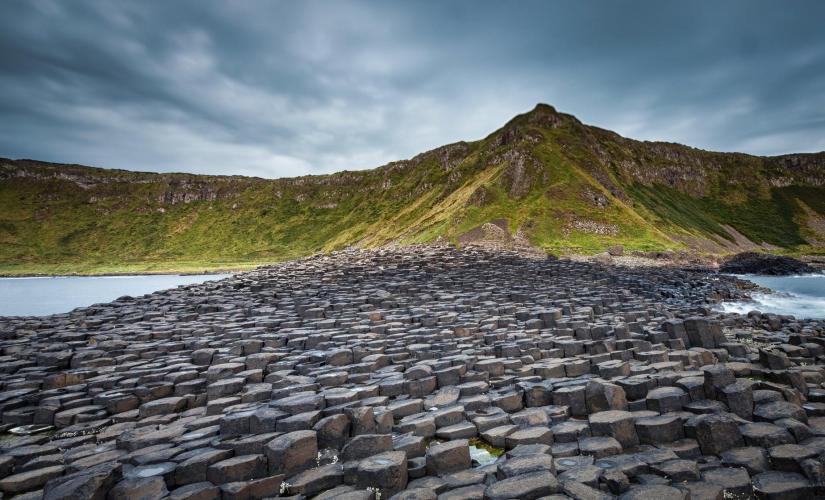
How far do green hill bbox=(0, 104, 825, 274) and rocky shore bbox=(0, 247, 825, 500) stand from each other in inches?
2095

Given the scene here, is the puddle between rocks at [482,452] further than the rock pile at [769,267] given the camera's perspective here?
No

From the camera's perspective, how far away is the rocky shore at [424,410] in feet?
17.0

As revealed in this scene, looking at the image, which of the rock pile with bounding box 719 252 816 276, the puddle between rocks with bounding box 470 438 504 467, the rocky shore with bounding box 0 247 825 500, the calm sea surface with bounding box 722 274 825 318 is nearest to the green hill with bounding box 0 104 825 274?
the rock pile with bounding box 719 252 816 276

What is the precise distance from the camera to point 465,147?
149 metres

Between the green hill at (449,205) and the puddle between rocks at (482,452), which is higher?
the green hill at (449,205)

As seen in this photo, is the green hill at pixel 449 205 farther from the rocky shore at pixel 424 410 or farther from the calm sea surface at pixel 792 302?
the rocky shore at pixel 424 410

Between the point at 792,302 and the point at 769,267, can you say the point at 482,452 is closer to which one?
the point at 792,302

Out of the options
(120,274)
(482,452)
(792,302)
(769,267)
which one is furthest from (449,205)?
(482,452)

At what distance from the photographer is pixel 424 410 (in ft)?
25.6

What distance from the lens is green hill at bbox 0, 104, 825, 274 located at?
79750 mm

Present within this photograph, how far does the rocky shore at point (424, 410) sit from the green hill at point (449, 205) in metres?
53.2

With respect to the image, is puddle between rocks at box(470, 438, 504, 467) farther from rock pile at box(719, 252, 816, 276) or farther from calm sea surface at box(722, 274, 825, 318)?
rock pile at box(719, 252, 816, 276)

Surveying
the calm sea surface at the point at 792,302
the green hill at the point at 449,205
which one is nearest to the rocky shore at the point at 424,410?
the calm sea surface at the point at 792,302

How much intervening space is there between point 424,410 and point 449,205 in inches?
3455
